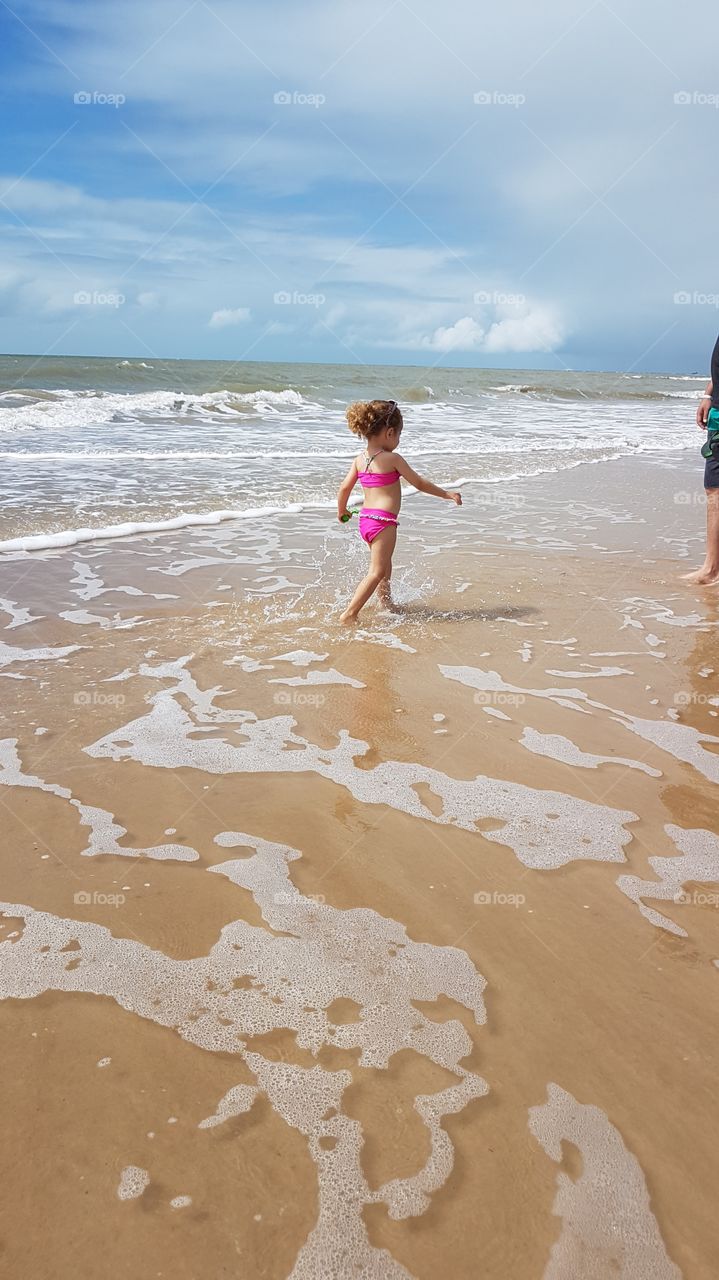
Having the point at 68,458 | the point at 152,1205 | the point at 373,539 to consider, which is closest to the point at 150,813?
the point at 152,1205

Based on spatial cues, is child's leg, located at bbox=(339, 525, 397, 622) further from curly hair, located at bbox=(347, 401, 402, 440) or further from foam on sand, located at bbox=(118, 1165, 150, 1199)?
foam on sand, located at bbox=(118, 1165, 150, 1199)

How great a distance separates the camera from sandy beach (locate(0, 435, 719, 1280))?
62.7 inches

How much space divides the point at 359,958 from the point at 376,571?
3564mm

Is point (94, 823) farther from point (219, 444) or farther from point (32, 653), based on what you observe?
point (219, 444)

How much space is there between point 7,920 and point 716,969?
6.64ft

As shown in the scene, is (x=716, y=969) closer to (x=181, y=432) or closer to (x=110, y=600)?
(x=110, y=600)

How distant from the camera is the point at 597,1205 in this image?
1.62m

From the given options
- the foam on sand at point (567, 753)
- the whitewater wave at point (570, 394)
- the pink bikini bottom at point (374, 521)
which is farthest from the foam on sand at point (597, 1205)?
the whitewater wave at point (570, 394)

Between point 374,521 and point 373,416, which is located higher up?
point 373,416

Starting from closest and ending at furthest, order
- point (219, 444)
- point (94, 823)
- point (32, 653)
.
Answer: point (94, 823) → point (32, 653) → point (219, 444)

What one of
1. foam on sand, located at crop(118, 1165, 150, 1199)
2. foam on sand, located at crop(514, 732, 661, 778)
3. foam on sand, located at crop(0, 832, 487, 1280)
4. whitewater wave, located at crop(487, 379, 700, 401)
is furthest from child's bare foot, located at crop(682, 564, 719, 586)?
whitewater wave, located at crop(487, 379, 700, 401)

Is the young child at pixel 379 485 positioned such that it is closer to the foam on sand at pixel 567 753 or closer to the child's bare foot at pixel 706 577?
the foam on sand at pixel 567 753

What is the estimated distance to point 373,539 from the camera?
18.9 ft

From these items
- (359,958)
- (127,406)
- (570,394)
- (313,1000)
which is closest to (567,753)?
(359,958)
